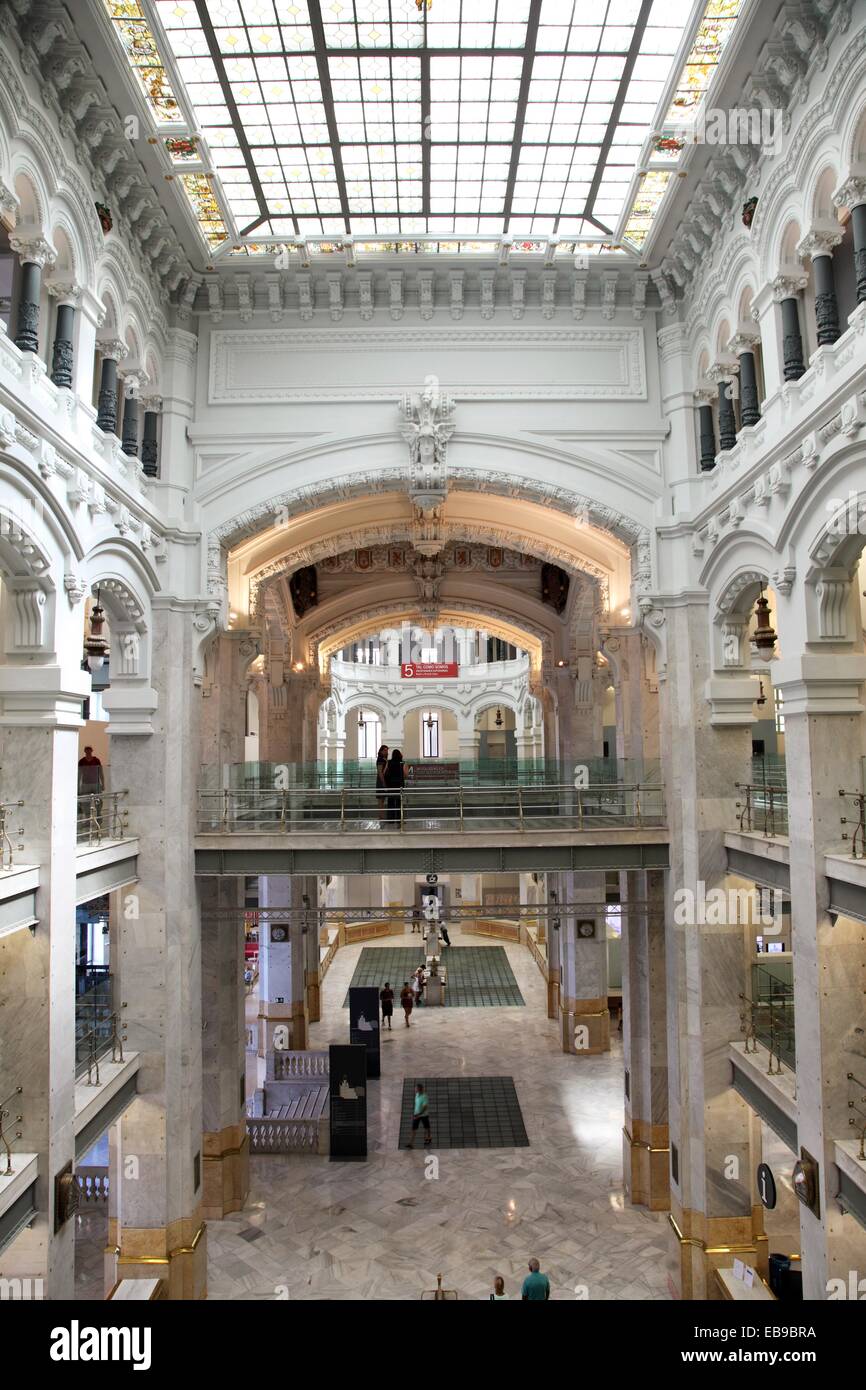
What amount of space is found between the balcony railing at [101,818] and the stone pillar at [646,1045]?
285 inches

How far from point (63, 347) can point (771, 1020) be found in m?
11.4

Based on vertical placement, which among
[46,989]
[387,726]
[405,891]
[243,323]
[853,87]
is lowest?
[405,891]

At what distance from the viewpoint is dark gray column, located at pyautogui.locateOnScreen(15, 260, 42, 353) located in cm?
834

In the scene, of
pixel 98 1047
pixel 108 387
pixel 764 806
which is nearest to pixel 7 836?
pixel 98 1047

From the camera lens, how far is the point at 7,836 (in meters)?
8.56

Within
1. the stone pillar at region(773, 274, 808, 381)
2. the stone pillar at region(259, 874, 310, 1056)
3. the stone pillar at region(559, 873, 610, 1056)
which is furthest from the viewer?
the stone pillar at region(259, 874, 310, 1056)

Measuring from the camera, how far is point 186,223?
11.4 meters

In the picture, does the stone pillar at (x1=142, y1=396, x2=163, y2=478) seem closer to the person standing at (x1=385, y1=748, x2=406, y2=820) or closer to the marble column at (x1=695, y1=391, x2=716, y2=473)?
the person standing at (x1=385, y1=748, x2=406, y2=820)

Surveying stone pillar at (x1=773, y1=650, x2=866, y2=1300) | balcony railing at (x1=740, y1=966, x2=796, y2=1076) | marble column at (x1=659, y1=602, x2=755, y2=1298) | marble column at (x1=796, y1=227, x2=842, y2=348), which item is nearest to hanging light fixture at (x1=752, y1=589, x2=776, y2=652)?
stone pillar at (x1=773, y1=650, x2=866, y2=1300)

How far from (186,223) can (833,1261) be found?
13.6 metres

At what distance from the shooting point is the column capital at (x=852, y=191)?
7602 mm

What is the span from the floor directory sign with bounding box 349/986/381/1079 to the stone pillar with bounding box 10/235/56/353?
1401 cm
